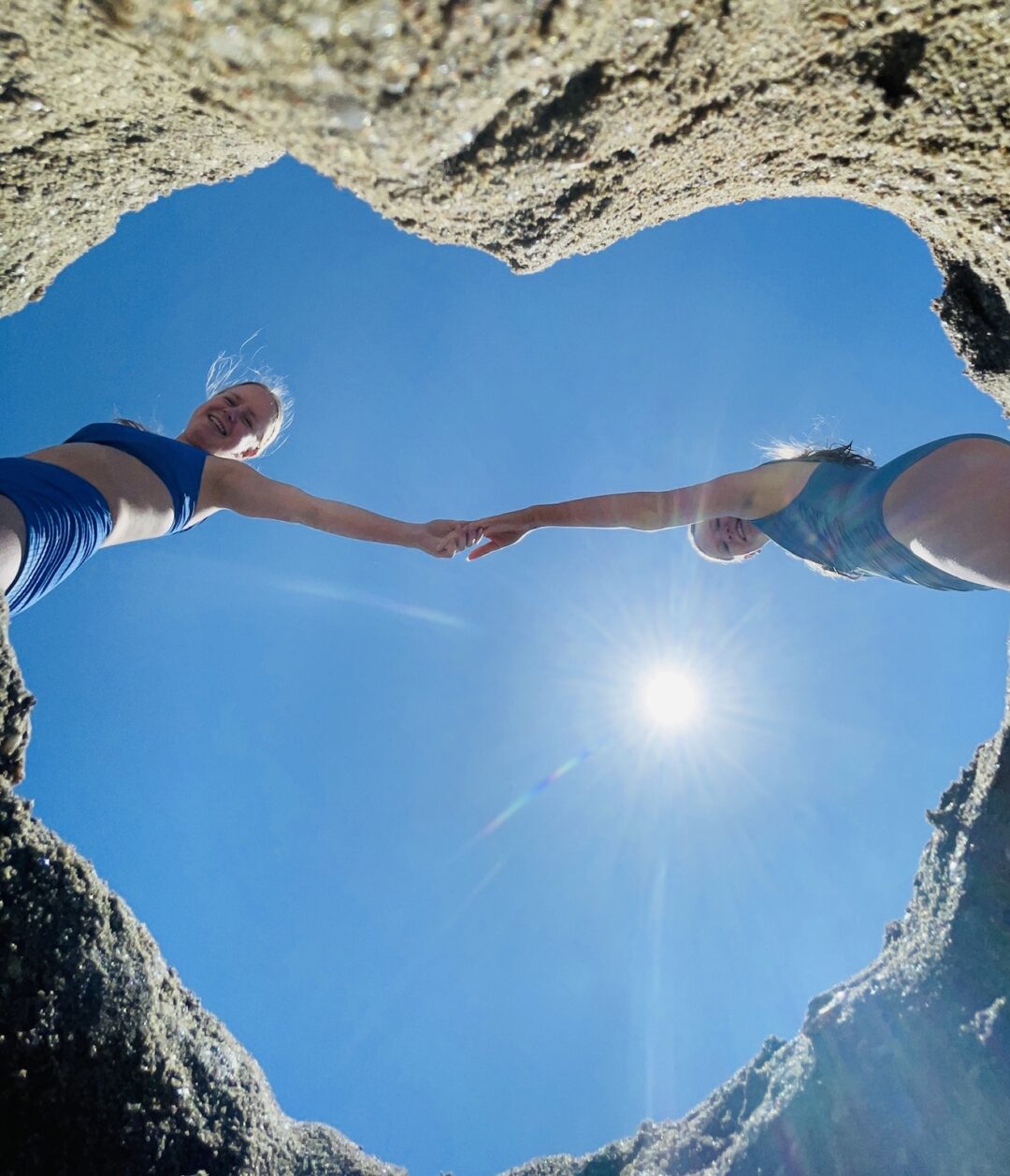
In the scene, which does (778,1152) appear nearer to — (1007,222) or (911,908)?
(911,908)

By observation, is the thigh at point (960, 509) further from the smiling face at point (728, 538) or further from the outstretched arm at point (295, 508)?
the outstretched arm at point (295, 508)

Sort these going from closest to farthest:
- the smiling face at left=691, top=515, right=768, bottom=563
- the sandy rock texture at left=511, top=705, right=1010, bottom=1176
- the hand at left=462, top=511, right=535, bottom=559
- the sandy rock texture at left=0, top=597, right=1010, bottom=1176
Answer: the sandy rock texture at left=0, top=597, right=1010, bottom=1176 → the hand at left=462, top=511, right=535, bottom=559 → the smiling face at left=691, top=515, right=768, bottom=563 → the sandy rock texture at left=511, top=705, right=1010, bottom=1176

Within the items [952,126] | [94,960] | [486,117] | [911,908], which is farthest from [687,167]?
[911,908]

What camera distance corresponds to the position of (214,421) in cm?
365

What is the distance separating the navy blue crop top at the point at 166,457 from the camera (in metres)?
2.95

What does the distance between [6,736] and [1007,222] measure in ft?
14.5

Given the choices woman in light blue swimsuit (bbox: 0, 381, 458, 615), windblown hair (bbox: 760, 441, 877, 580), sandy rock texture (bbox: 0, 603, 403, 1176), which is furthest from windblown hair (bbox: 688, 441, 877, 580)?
sandy rock texture (bbox: 0, 603, 403, 1176)

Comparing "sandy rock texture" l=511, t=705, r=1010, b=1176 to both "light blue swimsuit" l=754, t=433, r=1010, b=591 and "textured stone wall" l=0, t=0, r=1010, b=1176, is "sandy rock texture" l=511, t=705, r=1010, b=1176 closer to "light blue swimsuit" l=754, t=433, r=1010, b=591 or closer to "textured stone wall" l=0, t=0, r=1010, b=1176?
"textured stone wall" l=0, t=0, r=1010, b=1176

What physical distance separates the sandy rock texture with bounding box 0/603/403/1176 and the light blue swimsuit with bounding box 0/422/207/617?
322 mm

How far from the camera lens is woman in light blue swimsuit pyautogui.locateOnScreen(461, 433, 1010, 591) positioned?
Result: 2502 mm

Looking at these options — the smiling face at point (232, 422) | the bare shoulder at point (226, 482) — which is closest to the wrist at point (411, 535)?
the bare shoulder at point (226, 482)

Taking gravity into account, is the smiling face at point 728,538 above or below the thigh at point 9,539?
above

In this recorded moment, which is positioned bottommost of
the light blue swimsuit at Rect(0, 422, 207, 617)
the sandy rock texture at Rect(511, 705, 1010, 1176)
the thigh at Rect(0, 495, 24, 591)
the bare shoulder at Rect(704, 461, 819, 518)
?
the sandy rock texture at Rect(511, 705, 1010, 1176)

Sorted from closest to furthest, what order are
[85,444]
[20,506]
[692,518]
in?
[20,506]
[85,444]
[692,518]
